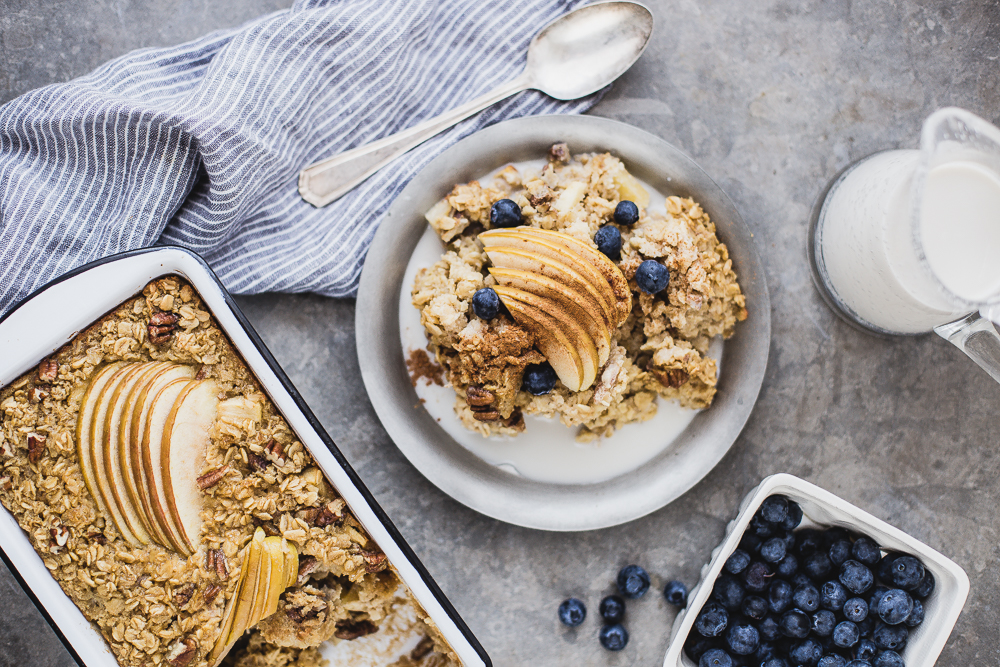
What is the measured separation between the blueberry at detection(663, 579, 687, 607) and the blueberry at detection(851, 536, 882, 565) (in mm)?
523

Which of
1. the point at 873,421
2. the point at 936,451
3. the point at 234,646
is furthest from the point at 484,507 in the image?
the point at 936,451

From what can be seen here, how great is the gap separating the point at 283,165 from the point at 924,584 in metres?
2.23

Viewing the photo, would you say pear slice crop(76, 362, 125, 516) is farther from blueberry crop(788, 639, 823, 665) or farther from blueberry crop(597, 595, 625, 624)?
blueberry crop(788, 639, 823, 665)

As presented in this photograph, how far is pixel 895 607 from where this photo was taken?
1739 millimetres

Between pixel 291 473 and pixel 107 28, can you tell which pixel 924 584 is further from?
pixel 107 28

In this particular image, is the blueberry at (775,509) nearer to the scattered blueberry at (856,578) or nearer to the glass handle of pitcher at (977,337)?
the scattered blueberry at (856,578)

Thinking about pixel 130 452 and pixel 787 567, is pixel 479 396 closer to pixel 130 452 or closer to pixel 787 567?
pixel 130 452

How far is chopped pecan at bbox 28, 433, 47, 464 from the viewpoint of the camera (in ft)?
4.99

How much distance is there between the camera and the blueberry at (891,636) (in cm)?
177

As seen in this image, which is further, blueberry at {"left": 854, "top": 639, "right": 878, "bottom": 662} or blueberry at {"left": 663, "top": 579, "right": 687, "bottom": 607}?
blueberry at {"left": 663, "top": 579, "right": 687, "bottom": 607}

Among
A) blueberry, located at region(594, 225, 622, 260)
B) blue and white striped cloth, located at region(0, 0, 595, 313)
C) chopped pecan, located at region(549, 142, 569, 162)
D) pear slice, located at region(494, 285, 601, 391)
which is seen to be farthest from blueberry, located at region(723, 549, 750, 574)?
blue and white striped cloth, located at region(0, 0, 595, 313)

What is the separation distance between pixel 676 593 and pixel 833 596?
46 centimetres

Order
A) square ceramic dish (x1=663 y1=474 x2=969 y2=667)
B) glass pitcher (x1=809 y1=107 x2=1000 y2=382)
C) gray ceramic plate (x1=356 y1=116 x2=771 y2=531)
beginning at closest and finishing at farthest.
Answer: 1. glass pitcher (x1=809 y1=107 x2=1000 y2=382)
2. square ceramic dish (x1=663 y1=474 x2=969 y2=667)
3. gray ceramic plate (x1=356 y1=116 x2=771 y2=531)

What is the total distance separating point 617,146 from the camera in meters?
1.97
